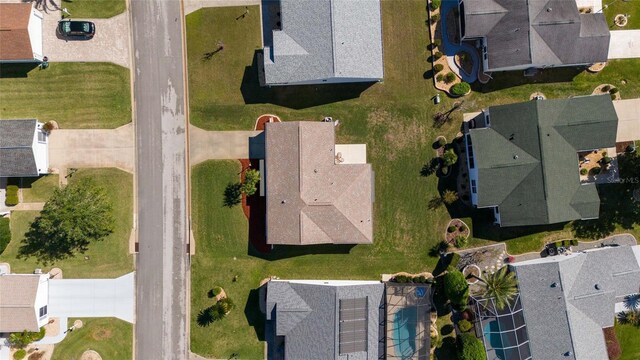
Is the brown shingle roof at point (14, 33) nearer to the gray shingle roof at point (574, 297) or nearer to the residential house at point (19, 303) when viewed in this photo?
the residential house at point (19, 303)

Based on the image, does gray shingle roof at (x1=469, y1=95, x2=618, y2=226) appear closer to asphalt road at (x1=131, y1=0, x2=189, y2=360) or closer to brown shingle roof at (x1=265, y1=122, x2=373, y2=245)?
brown shingle roof at (x1=265, y1=122, x2=373, y2=245)

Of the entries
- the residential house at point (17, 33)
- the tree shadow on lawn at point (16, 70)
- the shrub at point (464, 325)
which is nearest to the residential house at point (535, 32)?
the shrub at point (464, 325)

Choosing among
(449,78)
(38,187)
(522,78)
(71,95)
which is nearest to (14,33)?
(71,95)

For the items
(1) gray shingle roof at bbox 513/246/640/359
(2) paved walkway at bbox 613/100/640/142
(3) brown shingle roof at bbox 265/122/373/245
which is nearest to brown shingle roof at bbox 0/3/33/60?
(3) brown shingle roof at bbox 265/122/373/245

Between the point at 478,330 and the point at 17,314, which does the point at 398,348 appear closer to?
A: the point at 478,330

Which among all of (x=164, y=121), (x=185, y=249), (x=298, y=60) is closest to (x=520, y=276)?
(x=298, y=60)

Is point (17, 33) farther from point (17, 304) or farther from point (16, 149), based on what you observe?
point (17, 304)
